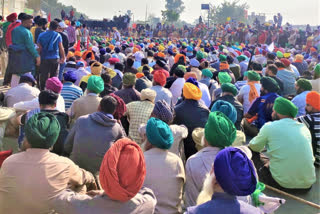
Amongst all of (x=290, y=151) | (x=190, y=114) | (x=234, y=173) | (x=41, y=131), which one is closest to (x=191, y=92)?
(x=190, y=114)

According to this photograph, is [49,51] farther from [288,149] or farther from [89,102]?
[288,149]

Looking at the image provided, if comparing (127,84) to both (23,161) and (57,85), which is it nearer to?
(57,85)

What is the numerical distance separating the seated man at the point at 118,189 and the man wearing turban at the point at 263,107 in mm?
4165

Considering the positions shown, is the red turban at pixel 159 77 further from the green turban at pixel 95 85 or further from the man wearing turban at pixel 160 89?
the green turban at pixel 95 85

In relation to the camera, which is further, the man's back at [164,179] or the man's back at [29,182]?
the man's back at [164,179]

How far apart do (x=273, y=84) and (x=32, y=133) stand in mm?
4627

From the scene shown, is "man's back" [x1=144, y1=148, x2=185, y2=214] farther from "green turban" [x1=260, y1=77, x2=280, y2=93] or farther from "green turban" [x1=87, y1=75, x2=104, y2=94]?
"green turban" [x1=260, y1=77, x2=280, y2=93]

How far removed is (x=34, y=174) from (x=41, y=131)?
0.99ft

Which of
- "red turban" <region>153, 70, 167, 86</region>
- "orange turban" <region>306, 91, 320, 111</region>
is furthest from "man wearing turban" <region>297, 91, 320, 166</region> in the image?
"red turban" <region>153, 70, 167, 86</region>

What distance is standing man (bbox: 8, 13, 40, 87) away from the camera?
6926mm

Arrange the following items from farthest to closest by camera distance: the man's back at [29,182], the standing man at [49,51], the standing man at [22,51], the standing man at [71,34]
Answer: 1. the standing man at [71,34]
2. the standing man at [49,51]
3. the standing man at [22,51]
4. the man's back at [29,182]

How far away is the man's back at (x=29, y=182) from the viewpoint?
2.34 metres

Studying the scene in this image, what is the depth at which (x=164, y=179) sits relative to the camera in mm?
2871

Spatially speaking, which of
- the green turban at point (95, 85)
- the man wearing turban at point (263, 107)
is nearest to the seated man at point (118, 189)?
the green turban at point (95, 85)
